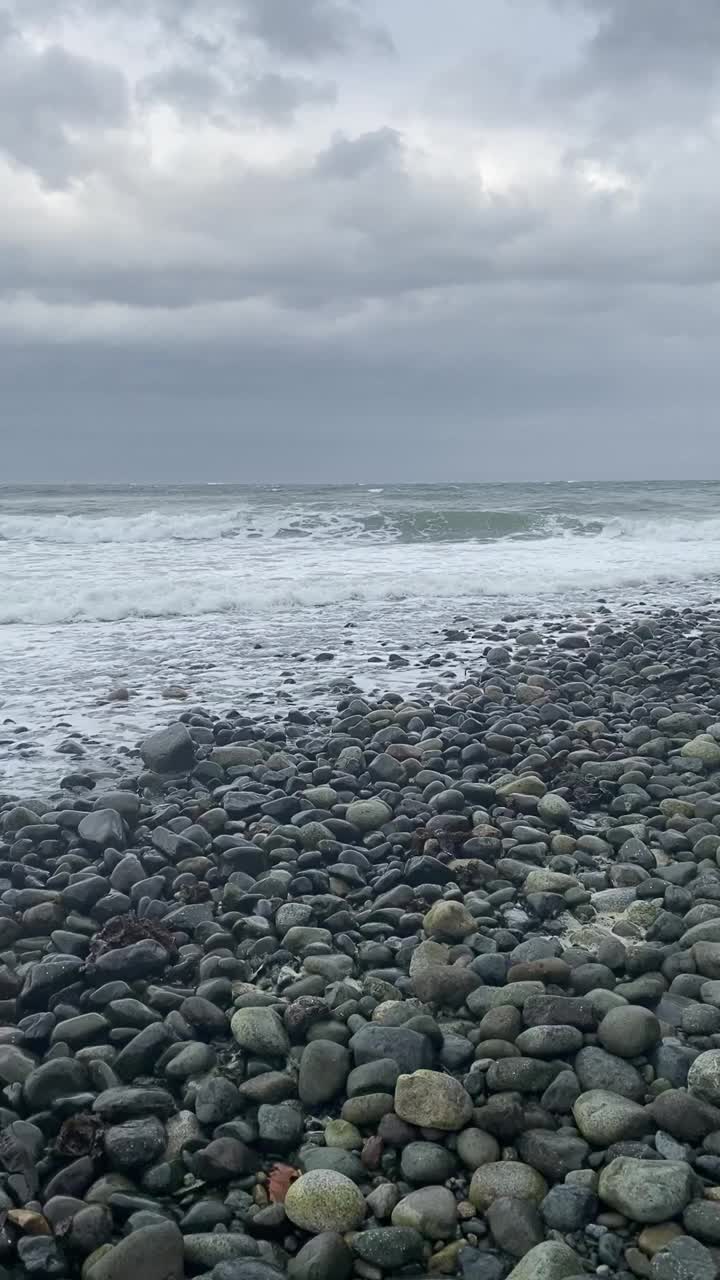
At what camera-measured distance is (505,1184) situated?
267cm

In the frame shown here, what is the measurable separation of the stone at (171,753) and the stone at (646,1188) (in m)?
4.01

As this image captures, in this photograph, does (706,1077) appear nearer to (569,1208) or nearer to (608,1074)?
(608,1074)

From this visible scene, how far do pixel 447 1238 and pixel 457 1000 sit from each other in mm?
1008

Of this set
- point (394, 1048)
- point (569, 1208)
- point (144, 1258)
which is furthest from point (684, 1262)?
point (144, 1258)

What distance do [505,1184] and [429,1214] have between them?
0.22 metres

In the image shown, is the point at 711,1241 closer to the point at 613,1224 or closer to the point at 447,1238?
the point at 613,1224

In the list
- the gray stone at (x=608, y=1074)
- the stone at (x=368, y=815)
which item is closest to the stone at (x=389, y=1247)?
the gray stone at (x=608, y=1074)

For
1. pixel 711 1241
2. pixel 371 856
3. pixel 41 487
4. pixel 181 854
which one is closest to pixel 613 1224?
pixel 711 1241

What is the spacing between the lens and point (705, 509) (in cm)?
3084

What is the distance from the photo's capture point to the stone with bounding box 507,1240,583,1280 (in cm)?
238

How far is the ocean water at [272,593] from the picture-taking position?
26.6 ft

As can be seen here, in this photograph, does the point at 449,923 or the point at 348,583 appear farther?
the point at 348,583

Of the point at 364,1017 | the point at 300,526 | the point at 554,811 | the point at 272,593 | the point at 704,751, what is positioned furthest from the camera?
the point at 300,526

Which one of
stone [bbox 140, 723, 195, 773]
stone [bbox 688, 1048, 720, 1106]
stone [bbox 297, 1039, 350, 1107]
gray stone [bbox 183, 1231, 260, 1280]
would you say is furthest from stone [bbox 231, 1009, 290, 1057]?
stone [bbox 140, 723, 195, 773]
